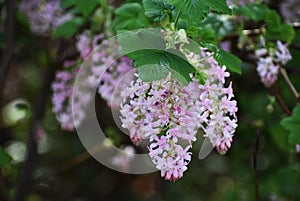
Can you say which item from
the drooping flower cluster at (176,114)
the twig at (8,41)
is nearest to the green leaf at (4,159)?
the drooping flower cluster at (176,114)

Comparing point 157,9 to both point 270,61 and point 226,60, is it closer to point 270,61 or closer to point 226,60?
point 226,60

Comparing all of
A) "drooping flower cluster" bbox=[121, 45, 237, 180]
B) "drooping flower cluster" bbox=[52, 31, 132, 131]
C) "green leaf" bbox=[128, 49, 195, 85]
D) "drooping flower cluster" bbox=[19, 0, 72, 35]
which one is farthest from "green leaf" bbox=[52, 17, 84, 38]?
"green leaf" bbox=[128, 49, 195, 85]

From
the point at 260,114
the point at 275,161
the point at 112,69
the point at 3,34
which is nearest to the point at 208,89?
the point at 112,69

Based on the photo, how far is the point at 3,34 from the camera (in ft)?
7.42

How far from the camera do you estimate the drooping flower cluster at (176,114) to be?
107 cm

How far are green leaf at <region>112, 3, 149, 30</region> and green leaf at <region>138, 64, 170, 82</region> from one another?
1.39 feet

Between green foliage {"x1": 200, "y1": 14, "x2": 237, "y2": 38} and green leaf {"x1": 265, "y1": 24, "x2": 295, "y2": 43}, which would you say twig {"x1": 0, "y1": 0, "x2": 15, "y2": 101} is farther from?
green leaf {"x1": 265, "y1": 24, "x2": 295, "y2": 43}

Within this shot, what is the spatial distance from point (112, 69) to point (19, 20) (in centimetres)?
77

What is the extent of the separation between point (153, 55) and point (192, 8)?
117 mm

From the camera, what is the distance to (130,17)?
1.48 metres

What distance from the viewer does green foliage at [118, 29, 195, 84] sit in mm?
1024

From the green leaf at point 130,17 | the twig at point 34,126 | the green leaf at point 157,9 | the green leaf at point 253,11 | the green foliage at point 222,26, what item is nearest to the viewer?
the green leaf at point 157,9

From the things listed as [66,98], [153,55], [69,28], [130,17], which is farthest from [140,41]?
[66,98]

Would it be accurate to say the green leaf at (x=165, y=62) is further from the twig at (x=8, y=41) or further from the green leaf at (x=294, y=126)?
the twig at (x=8, y=41)
